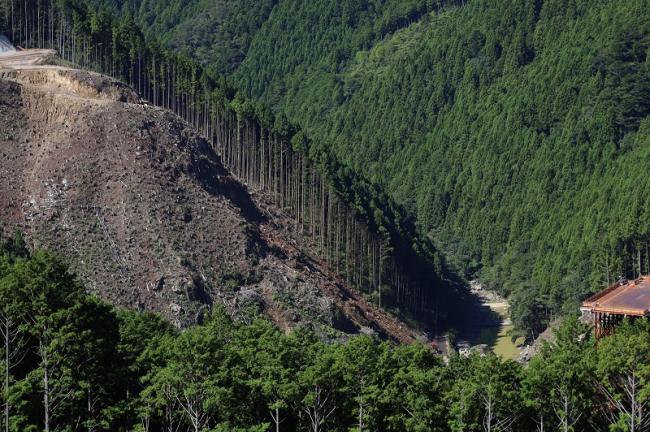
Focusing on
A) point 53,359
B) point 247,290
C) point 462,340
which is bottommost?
point 462,340

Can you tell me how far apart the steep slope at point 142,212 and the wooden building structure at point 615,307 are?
31819mm

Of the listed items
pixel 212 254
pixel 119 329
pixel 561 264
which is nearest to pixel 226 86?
pixel 212 254

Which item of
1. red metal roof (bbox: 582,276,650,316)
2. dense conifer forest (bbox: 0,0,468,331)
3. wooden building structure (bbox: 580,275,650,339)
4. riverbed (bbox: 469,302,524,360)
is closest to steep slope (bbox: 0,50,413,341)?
dense conifer forest (bbox: 0,0,468,331)

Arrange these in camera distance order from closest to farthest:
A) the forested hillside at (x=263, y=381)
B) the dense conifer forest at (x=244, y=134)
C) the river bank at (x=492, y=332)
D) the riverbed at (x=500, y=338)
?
the forested hillside at (x=263, y=381) → the dense conifer forest at (x=244, y=134) → the riverbed at (x=500, y=338) → the river bank at (x=492, y=332)

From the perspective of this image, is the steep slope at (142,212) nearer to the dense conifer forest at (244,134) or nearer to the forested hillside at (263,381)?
the dense conifer forest at (244,134)

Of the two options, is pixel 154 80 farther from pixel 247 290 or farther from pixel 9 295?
pixel 9 295

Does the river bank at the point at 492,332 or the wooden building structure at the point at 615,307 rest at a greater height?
the wooden building structure at the point at 615,307

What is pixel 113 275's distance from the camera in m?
127

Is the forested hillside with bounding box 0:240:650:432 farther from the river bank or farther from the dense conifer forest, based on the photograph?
the dense conifer forest

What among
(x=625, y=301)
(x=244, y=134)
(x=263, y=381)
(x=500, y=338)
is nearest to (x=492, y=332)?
(x=500, y=338)

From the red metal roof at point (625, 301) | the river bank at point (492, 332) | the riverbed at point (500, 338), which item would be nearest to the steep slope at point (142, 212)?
the riverbed at point (500, 338)

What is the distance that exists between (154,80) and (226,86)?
940 centimetres

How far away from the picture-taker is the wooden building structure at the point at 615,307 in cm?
10156

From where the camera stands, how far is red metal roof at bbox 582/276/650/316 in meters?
102
